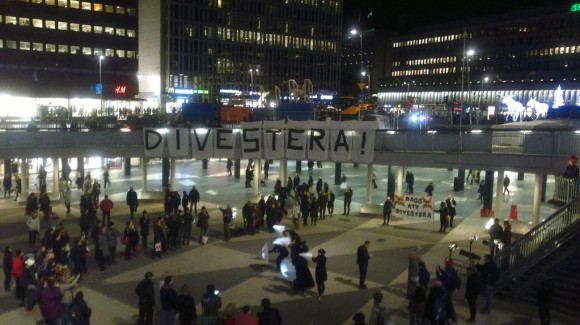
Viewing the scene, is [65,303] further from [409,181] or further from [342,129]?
A: [409,181]

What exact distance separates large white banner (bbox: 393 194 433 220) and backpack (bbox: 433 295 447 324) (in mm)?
11039

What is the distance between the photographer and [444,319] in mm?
12391

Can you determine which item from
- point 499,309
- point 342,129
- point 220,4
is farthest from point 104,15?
point 499,309

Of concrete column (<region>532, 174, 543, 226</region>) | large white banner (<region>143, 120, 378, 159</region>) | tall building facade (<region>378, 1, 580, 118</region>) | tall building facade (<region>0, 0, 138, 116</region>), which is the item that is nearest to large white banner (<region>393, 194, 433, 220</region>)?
large white banner (<region>143, 120, 378, 159</region>)

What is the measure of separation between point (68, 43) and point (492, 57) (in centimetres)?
9134

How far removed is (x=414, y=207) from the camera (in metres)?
23.5

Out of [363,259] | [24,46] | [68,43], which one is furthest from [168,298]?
[68,43]

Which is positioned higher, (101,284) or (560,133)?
(560,133)

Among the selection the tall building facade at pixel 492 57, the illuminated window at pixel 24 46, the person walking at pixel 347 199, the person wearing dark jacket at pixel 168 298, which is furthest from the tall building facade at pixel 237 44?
the person wearing dark jacket at pixel 168 298

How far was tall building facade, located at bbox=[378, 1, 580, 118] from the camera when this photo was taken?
338ft

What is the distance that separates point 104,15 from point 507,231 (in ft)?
238

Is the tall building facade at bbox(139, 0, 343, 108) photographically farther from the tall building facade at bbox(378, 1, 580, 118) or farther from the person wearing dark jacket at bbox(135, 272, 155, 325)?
the person wearing dark jacket at bbox(135, 272, 155, 325)

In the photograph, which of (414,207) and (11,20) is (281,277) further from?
(11,20)

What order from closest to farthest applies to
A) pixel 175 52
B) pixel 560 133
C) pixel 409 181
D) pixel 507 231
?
pixel 507 231 < pixel 560 133 < pixel 409 181 < pixel 175 52
